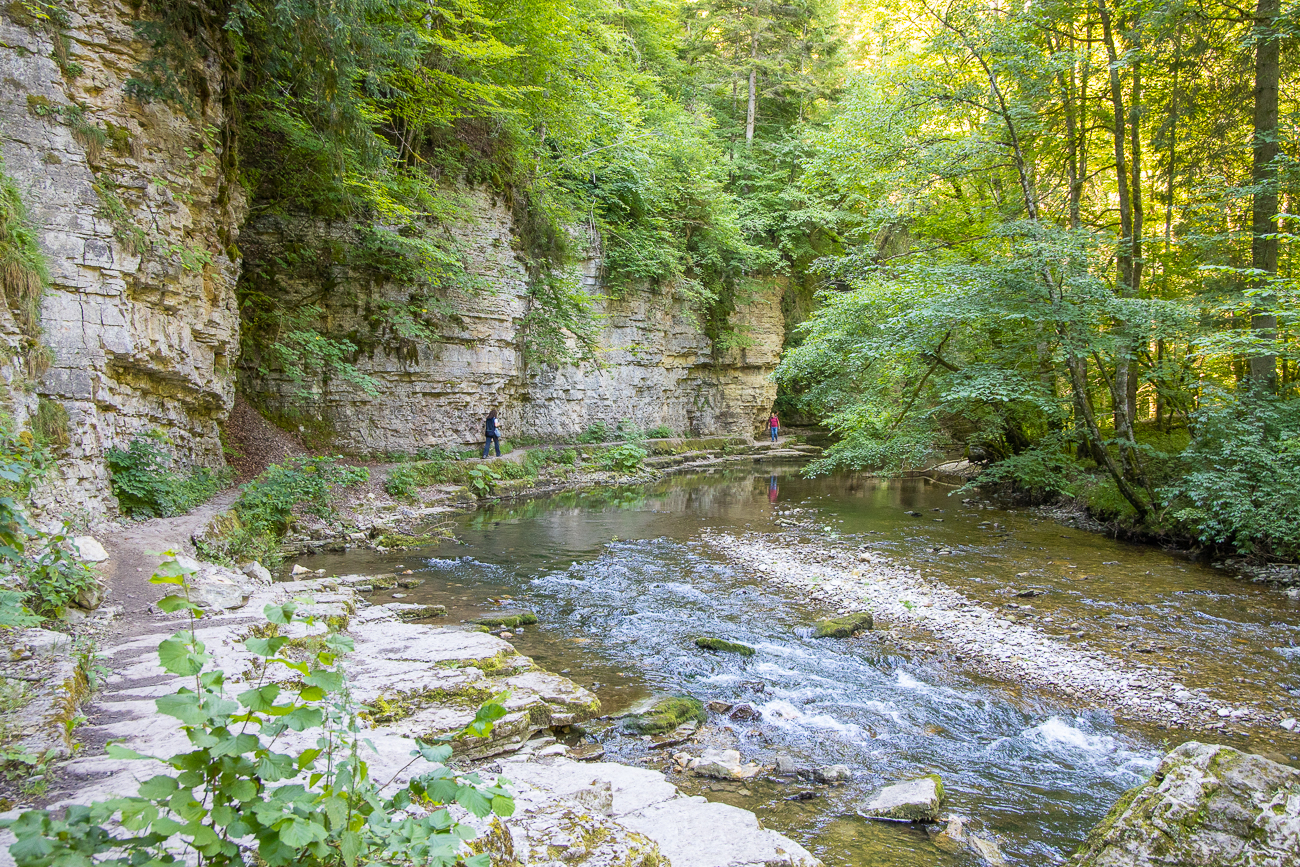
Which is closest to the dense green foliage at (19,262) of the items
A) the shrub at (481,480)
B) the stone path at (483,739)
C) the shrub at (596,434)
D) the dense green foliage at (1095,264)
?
the stone path at (483,739)

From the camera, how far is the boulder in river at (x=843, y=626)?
7.79 meters

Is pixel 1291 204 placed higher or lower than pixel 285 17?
lower

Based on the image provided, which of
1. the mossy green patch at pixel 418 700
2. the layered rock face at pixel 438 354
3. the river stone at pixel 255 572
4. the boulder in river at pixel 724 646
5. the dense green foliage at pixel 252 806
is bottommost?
the boulder in river at pixel 724 646

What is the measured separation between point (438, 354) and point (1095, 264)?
14737 millimetres

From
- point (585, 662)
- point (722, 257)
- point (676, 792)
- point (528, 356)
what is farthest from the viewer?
point (722, 257)

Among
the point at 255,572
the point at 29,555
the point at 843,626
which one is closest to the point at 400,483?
the point at 255,572

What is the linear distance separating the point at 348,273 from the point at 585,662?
12792mm

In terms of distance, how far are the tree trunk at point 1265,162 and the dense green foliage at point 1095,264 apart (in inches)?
1.9

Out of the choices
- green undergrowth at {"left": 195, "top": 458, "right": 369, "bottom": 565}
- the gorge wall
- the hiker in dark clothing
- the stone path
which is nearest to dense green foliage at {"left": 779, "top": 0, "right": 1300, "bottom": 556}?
the hiker in dark clothing

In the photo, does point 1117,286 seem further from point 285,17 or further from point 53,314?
point 53,314

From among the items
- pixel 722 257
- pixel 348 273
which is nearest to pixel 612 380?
pixel 722 257

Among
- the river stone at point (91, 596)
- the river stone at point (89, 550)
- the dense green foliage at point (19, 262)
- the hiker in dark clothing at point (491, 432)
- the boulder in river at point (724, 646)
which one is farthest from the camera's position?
the hiker in dark clothing at point (491, 432)

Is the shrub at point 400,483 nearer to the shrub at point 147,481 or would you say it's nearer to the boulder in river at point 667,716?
the shrub at point 147,481

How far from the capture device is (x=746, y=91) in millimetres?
32000
